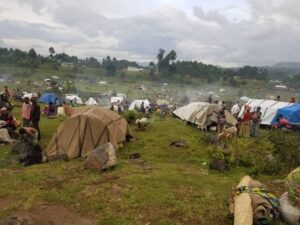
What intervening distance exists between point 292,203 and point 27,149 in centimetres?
778

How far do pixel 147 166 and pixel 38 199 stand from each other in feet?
12.3

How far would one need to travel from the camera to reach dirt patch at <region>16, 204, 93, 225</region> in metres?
6.18

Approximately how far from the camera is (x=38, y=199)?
725 cm

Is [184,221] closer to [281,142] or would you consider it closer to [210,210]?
[210,210]

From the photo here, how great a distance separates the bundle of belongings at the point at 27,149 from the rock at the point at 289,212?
722 cm

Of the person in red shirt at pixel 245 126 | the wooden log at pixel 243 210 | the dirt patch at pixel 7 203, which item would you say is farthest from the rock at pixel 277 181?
the person in red shirt at pixel 245 126

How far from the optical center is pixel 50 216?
647 cm

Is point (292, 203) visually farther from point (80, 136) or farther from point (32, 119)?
point (32, 119)

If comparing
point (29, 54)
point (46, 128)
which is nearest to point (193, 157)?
point (46, 128)

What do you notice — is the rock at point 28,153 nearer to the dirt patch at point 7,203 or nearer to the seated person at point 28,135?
the seated person at point 28,135

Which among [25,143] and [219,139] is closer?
[25,143]

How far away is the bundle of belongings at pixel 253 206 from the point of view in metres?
6.06

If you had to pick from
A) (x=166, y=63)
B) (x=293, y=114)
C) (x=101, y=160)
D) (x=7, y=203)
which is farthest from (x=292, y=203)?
(x=166, y=63)

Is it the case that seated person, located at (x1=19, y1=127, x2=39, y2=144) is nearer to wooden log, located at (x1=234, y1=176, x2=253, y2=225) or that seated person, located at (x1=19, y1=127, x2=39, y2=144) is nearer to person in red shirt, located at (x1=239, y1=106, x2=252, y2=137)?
wooden log, located at (x1=234, y1=176, x2=253, y2=225)
